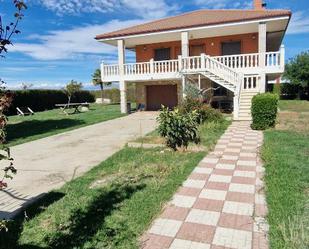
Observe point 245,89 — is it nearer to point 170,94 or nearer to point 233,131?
point 233,131

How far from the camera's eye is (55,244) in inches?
142

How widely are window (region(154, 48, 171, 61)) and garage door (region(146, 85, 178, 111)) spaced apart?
2.07m

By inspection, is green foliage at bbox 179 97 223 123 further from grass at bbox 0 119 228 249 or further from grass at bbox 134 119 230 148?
grass at bbox 0 119 228 249

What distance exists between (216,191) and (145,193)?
1.19m

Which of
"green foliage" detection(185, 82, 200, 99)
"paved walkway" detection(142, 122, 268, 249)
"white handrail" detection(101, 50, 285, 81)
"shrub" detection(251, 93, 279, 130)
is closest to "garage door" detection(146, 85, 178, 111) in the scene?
"white handrail" detection(101, 50, 285, 81)

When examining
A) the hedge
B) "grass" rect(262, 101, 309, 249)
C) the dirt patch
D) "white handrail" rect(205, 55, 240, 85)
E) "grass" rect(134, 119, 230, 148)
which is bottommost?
the dirt patch

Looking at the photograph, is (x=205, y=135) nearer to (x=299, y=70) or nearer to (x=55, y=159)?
(x=55, y=159)

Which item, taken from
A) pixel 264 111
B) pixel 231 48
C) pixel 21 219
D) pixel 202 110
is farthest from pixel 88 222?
pixel 231 48

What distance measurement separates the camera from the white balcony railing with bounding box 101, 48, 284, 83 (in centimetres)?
1669

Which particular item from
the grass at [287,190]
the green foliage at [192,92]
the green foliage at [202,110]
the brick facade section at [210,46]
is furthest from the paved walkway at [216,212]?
the brick facade section at [210,46]

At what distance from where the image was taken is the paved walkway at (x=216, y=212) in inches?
140

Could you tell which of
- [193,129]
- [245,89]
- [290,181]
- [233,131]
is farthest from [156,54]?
[290,181]

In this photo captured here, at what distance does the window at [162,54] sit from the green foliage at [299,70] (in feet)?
59.0

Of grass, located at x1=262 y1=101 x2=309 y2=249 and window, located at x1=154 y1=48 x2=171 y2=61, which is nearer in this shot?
grass, located at x1=262 y1=101 x2=309 y2=249
